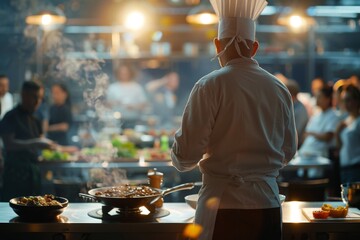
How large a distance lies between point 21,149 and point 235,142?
11.2 feet

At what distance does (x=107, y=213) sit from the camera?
9.85ft

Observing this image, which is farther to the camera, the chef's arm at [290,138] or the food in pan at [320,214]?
the food in pan at [320,214]

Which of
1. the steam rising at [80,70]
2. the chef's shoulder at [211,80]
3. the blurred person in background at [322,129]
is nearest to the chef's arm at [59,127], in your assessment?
the steam rising at [80,70]

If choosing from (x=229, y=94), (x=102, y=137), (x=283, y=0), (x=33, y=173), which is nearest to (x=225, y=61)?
(x=229, y=94)

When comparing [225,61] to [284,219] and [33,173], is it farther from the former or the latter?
[33,173]

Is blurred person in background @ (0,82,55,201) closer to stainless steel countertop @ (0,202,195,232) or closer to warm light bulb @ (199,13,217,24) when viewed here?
stainless steel countertop @ (0,202,195,232)

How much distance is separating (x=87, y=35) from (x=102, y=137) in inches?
148

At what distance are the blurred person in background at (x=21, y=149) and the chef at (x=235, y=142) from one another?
3.17 meters

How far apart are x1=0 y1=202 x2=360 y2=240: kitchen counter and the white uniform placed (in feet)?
0.98

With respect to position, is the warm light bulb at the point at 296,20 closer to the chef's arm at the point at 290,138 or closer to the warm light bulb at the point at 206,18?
the warm light bulb at the point at 206,18

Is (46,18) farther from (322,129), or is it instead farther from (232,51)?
(232,51)

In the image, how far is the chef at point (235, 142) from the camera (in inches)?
98.5

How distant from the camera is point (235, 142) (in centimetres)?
250

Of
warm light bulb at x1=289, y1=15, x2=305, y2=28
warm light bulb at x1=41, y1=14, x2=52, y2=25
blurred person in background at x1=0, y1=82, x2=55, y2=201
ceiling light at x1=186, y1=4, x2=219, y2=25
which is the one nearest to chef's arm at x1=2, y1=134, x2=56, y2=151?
blurred person in background at x1=0, y1=82, x2=55, y2=201
